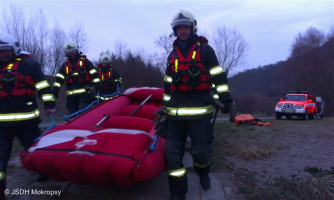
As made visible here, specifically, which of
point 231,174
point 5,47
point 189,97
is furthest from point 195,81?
point 5,47

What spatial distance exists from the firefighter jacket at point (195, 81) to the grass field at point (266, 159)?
49.1 inches

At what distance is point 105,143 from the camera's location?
3.26m

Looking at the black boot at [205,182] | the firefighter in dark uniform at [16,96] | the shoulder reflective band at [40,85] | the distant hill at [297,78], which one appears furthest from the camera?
the distant hill at [297,78]

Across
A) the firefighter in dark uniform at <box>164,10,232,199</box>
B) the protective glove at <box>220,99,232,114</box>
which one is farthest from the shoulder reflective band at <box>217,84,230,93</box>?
the protective glove at <box>220,99,232,114</box>

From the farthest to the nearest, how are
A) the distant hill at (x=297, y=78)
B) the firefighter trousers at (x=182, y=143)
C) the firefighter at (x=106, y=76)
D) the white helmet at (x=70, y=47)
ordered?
the distant hill at (x=297, y=78) < the firefighter at (x=106, y=76) < the white helmet at (x=70, y=47) < the firefighter trousers at (x=182, y=143)

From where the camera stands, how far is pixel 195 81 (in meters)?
3.52

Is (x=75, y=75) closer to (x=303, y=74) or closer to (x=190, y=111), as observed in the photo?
(x=190, y=111)

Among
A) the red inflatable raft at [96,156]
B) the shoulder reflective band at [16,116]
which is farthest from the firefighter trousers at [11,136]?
the red inflatable raft at [96,156]

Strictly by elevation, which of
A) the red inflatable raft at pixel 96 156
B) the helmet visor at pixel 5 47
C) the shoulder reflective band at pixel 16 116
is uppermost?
the helmet visor at pixel 5 47

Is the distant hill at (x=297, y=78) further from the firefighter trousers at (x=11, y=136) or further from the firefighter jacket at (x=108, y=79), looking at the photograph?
the firefighter trousers at (x=11, y=136)

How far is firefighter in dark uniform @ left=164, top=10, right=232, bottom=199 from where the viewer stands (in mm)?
3494

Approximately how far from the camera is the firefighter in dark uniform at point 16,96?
3.62 meters

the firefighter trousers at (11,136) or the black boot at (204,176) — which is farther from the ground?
the firefighter trousers at (11,136)

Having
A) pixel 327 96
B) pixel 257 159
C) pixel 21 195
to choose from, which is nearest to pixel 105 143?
pixel 21 195
